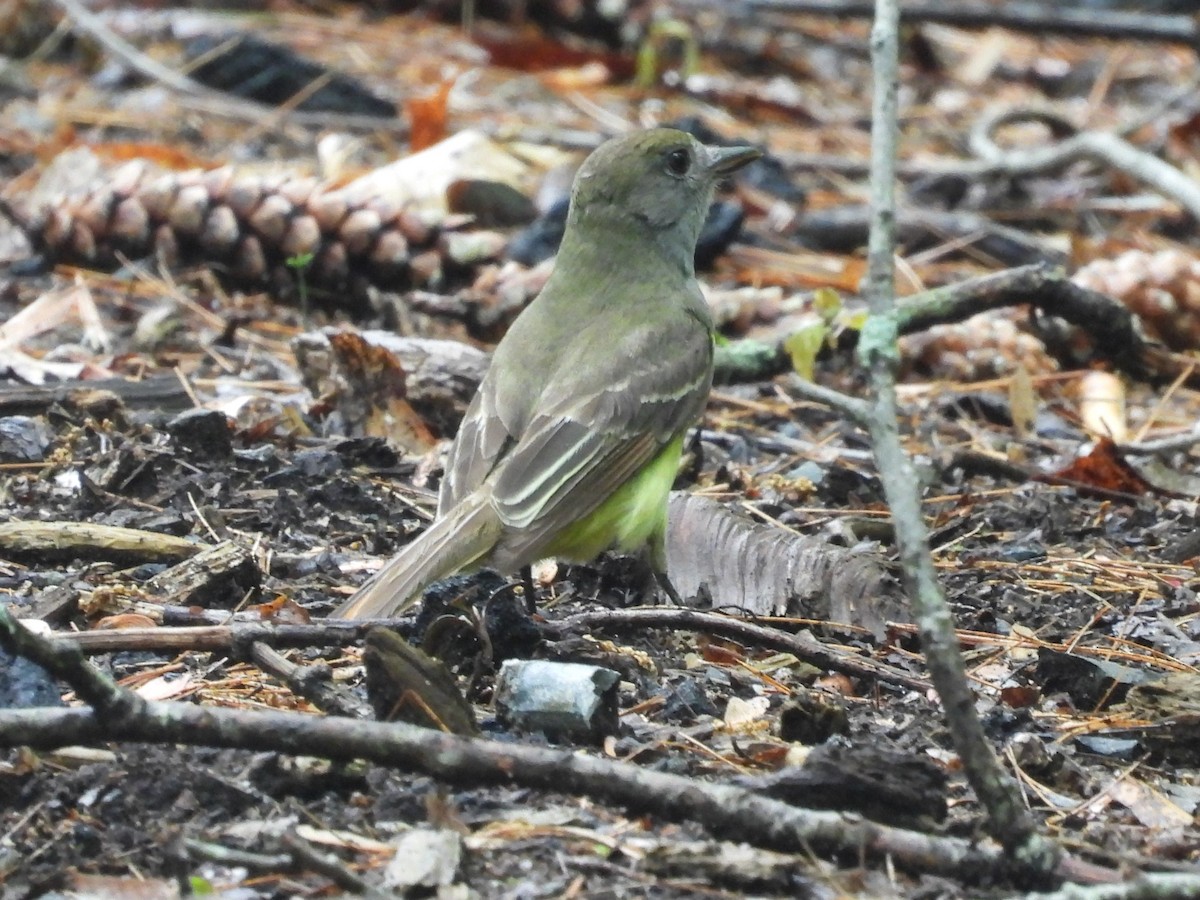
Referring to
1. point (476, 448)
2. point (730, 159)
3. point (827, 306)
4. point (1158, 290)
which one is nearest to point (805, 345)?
point (827, 306)

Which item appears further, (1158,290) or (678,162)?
(1158,290)

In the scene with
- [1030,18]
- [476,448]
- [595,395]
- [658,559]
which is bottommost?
[658,559]

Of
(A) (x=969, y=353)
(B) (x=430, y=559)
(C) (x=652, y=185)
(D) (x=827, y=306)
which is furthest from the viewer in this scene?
(A) (x=969, y=353)

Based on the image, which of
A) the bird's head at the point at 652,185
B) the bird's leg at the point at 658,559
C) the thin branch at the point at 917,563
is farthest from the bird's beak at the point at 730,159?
the thin branch at the point at 917,563

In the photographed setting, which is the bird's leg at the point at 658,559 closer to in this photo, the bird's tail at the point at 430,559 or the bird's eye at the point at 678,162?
the bird's tail at the point at 430,559

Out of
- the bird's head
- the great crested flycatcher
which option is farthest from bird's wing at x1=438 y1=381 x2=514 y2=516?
the bird's head

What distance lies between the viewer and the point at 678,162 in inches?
245

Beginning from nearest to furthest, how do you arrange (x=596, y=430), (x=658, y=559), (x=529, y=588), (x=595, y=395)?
(x=529, y=588) → (x=658, y=559) → (x=596, y=430) → (x=595, y=395)

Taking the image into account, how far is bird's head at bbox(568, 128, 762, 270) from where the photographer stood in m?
6.09

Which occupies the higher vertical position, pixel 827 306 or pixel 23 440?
pixel 827 306

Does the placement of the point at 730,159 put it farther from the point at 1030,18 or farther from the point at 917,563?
the point at 1030,18

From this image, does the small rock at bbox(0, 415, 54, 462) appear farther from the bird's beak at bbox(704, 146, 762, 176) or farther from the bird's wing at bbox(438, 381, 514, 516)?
the bird's beak at bbox(704, 146, 762, 176)

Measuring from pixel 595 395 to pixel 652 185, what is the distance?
1222 millimetres

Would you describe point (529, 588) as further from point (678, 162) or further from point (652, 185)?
point (678, 162)
